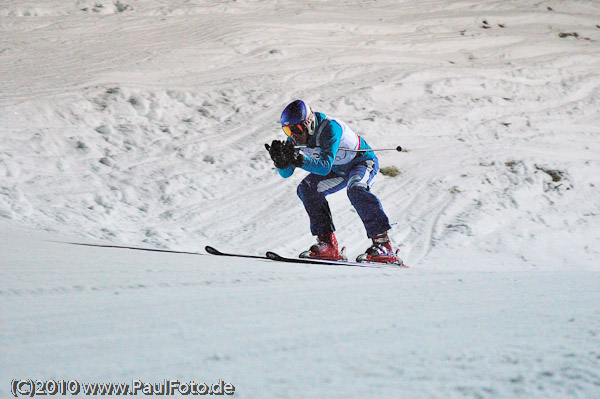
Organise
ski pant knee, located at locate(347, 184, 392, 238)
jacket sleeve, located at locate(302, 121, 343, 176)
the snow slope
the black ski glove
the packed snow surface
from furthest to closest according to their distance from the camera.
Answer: ski pant knee, located at locate(347, 184, 392, 238) → jacket sleeve, located at locate(302, 121, 343, 176) → the black ski glove → the packed snow surface → the snow slope

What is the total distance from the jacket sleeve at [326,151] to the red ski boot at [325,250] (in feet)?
2.44

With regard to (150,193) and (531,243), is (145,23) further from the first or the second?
(531,243)

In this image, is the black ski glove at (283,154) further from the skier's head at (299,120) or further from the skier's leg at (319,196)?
the skier's leg at (319,196)

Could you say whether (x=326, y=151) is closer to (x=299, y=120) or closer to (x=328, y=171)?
(x=328, y=171)

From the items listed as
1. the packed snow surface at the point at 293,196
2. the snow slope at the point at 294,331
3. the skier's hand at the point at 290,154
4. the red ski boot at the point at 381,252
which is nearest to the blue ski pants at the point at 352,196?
the red ski boot at the point at 381,252

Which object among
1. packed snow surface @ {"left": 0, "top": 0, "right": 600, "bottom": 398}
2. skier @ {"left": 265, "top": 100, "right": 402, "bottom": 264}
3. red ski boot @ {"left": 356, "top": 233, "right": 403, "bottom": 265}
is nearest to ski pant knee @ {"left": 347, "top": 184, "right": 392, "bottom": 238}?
skier @ {"left": 265, "top": 100, "right": 402, "bottom": 264}

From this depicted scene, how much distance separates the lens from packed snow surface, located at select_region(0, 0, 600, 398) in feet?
5.32

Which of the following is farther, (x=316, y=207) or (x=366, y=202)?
(x=316, y=207)

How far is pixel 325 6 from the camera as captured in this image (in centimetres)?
1330

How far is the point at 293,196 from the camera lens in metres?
6.89

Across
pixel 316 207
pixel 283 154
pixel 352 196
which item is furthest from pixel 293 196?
pixel 283 154

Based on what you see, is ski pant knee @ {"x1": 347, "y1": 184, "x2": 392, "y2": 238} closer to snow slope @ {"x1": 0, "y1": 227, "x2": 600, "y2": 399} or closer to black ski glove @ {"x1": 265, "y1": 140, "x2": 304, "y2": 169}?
black ski glove @ {"x1": 265, "y1": 140, "x2": 304, "y2": 169}

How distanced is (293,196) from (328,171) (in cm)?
236

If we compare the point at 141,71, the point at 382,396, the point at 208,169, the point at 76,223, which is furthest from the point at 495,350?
the point at 141,71
